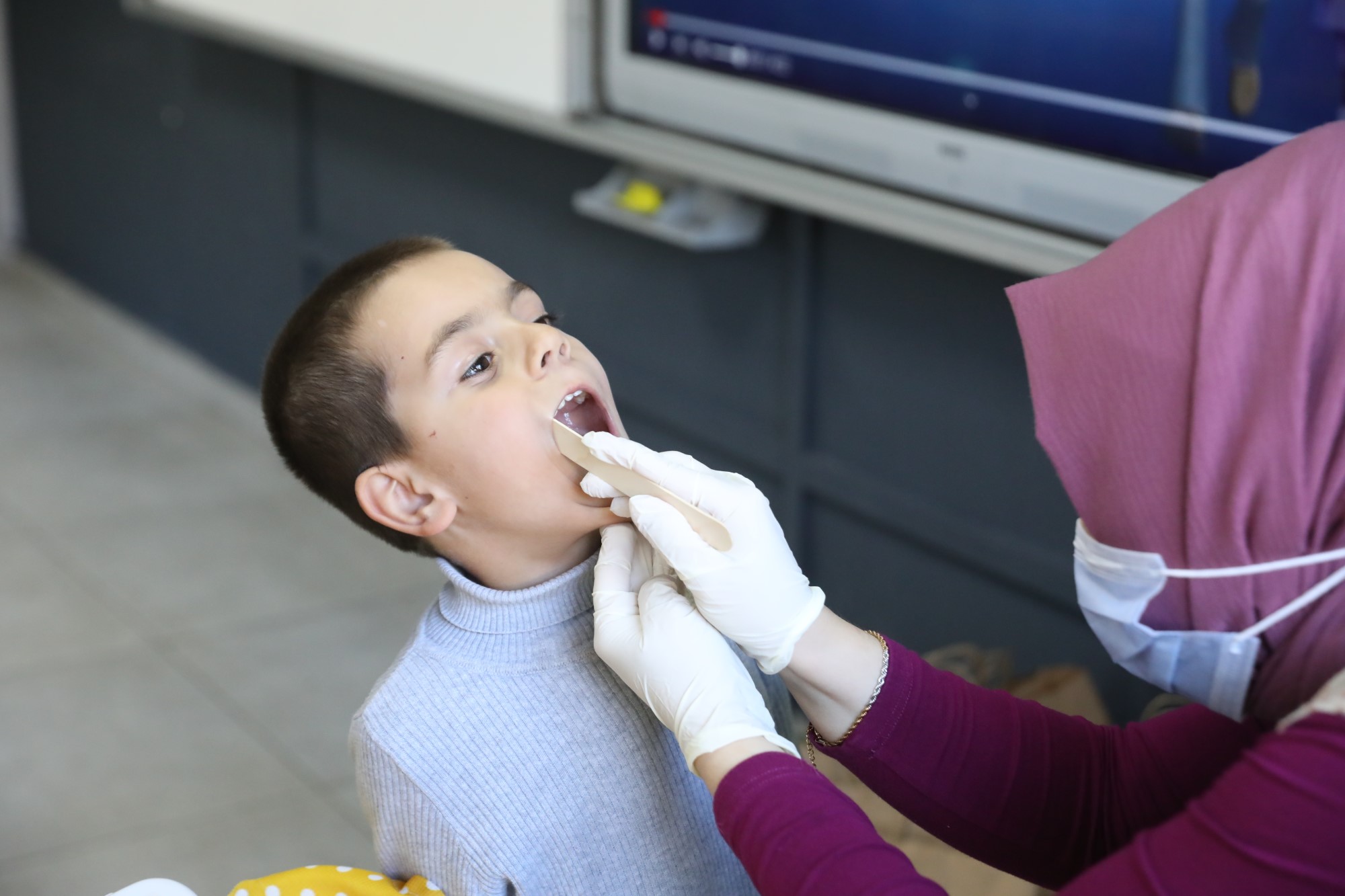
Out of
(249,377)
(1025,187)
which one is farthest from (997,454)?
(249,377)

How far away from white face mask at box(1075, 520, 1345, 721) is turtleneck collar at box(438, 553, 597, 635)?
418 mm

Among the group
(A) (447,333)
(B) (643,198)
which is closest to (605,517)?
(A) (447,333)

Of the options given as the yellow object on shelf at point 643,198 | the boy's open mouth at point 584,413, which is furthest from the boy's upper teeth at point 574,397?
the yellow object on shelf at point 643,198

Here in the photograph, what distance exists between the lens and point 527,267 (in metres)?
2.90

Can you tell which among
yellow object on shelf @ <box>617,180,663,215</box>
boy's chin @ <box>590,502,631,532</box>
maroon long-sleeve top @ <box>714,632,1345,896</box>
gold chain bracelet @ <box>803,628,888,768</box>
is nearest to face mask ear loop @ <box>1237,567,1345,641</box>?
maroon long-sleeve top @ <box>714,632,1345,896</box>

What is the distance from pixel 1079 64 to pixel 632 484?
3.23ft

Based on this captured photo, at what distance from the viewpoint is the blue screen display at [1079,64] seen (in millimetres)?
1514

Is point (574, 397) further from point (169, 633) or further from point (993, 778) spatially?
point (169, 633)

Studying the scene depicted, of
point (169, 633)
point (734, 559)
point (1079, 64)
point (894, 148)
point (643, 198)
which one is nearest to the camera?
point (734, 559)

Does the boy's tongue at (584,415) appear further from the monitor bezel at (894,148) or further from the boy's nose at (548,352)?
the monitor bezel at (894,148)

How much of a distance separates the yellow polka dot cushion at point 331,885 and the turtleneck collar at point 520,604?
20 cm

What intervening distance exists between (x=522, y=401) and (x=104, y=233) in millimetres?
3913

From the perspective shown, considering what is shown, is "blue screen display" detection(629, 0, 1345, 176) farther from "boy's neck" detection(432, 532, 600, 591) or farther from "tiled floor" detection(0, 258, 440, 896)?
"tiled floor" detection(0, 258, 440, 896)

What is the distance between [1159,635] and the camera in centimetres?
86
